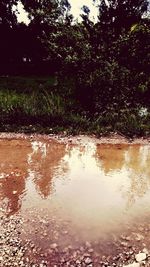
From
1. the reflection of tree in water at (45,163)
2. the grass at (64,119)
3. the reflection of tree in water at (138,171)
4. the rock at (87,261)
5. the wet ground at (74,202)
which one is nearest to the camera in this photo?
the rock at (87,261)

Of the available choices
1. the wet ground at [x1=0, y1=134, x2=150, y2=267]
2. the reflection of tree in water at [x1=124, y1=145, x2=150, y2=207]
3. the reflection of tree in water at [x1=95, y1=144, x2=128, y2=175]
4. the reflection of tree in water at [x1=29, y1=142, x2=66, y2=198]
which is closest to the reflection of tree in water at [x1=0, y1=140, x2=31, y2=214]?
the wet ground at [x1=0, y1=134, x2=150, y2=267]

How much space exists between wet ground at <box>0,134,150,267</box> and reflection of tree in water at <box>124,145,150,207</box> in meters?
0.01

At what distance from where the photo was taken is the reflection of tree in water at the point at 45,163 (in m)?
5.25

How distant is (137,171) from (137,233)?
1893mm

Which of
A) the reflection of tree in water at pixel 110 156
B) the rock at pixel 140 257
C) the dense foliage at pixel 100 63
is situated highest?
the dense foliage at pixel 100 63

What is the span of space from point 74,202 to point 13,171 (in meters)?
1.41

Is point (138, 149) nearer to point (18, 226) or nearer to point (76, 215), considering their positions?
point (76, 215)

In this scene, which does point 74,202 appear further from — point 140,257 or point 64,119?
point 64,119

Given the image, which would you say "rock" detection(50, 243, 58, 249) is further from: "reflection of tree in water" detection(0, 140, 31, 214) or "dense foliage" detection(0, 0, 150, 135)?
"dense foliage" detection(0, 0, 150, 135)

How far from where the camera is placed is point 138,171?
5.74 m

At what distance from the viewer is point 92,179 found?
5.45m

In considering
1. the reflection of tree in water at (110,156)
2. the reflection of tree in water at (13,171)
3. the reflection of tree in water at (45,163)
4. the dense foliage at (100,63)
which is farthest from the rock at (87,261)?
the dense foliage at (100,63)

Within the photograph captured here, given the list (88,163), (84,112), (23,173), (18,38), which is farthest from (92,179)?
(18,38)

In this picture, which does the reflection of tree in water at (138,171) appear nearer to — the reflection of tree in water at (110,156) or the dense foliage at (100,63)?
the reflection of tree in water at (110,156)
